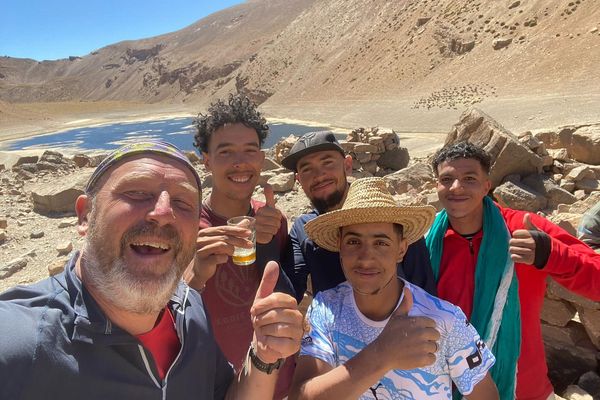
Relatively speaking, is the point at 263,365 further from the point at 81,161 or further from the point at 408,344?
the point at 81,161

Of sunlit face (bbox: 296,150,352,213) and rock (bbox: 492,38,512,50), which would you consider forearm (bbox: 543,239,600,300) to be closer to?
sunlit face (bbox: 296,150,352,213)

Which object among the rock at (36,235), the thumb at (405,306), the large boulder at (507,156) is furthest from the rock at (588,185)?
the rock at (36,235)

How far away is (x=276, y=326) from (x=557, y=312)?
3.36 m

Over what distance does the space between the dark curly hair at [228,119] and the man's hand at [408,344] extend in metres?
1.78

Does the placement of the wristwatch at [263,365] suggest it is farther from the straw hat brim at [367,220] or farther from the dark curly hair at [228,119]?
the dark curly hair at [228,119]

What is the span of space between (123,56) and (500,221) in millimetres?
156762

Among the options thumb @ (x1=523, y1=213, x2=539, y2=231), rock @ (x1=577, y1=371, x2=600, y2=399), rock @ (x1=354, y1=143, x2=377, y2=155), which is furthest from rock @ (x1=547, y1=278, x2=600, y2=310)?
rock @ (x1=354, y1=143, x2=377, y2=155)

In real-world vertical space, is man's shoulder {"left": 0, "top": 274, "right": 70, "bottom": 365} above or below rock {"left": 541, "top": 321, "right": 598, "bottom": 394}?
above

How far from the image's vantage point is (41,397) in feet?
4.38

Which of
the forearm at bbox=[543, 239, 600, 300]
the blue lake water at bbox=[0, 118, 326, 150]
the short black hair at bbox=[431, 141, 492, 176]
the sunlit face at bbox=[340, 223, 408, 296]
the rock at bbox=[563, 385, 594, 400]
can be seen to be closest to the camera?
the sunlit face at bbox=[340, 223, 408, 296]

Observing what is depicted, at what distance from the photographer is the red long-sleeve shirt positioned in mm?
2477

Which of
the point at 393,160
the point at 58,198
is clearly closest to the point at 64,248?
the point at 58,198

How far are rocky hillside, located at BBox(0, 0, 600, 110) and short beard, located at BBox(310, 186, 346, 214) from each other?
23343 mm

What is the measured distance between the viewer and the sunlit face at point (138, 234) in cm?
157
